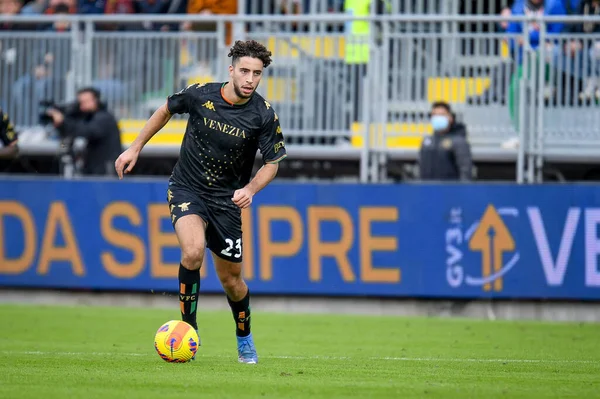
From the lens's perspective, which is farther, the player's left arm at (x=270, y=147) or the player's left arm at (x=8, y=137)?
the player's left arm at (x=8, y=137)

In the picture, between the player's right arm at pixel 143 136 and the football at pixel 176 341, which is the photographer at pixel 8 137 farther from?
the football at pixel 176 341

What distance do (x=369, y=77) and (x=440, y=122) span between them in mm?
1360

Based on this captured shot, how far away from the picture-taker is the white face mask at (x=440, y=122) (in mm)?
16562

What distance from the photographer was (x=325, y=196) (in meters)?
17.0

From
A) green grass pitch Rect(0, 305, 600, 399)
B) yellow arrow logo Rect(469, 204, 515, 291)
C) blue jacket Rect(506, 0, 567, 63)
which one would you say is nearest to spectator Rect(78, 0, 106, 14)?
green grass pitch Rect(0, 305, 600, 399)

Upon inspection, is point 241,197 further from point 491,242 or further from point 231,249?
point 491,242

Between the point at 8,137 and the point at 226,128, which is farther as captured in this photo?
the point at 8,137

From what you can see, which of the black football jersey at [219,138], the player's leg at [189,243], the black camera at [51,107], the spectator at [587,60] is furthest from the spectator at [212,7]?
the player's leg at [189,243]

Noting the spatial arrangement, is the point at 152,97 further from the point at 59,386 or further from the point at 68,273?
the point at 59,386

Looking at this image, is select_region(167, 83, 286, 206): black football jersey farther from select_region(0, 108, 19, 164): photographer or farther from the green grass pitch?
select_region(0, 108, 19, 164): photographer

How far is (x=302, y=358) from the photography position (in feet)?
36.2

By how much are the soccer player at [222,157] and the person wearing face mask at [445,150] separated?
667cm

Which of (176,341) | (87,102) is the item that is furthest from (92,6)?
(176,341)

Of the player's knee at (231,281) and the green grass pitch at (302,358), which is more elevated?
the player's knee at (231,281)
